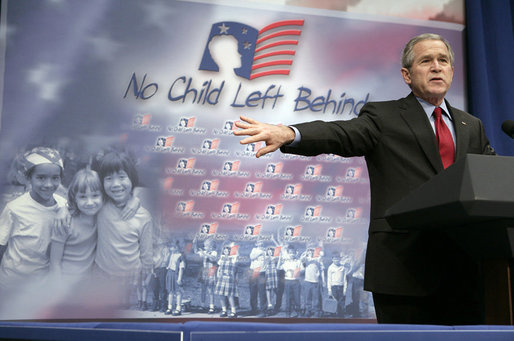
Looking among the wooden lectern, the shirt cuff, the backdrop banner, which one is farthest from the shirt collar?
the backdrop banner

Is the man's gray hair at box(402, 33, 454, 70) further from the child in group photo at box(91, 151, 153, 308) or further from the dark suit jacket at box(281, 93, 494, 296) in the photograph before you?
the child in group photo at box(91, 151, 153, 308)

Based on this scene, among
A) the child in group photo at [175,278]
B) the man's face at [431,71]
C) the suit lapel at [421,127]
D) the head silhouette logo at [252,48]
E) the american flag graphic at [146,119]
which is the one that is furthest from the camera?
the head silhouette logo at [252,48]

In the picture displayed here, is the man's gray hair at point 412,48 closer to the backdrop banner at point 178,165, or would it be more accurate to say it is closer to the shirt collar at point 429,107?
the shirt collar at point 429,107

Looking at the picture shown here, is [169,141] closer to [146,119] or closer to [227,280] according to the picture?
[146,119]

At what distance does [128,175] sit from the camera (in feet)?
10.4

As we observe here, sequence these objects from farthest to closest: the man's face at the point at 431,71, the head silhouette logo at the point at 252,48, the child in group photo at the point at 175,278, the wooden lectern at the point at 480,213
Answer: the head silhouette logo at the point at 252,48 → the child in group photo at the point at 175,278 → the man's face at the point at 431,71 → the wooden lectern at the point at 480,213

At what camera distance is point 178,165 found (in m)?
3.26

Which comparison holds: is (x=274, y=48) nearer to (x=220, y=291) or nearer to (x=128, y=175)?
(x=128, y=175)

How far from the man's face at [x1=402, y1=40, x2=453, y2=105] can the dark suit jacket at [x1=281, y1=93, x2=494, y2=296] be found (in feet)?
0.15

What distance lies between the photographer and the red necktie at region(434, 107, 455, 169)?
1420mm

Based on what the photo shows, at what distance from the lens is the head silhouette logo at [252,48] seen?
3.41 metres

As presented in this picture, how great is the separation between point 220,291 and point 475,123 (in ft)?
6.68

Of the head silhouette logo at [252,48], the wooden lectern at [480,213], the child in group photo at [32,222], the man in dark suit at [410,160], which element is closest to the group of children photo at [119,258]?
the child in group photo at [32,222]

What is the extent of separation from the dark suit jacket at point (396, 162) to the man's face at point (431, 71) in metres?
0.04
